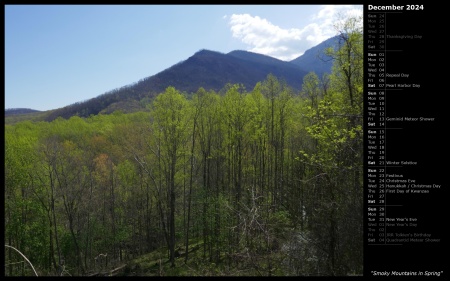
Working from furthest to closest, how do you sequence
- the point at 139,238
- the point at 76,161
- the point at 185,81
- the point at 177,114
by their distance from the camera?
the point at 185,81 < the point at 139,238 < the point at 76,161 < the point at 177,114

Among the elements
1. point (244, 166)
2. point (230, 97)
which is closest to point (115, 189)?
point (244, 166)

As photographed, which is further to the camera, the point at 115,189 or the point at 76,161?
the point at 115,189

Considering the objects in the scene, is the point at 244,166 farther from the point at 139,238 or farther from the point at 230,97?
the point at 139,238

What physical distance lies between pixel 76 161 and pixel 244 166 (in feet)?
45.8

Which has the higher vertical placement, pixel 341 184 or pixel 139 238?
pixel 341 184

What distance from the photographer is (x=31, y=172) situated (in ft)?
74.9
